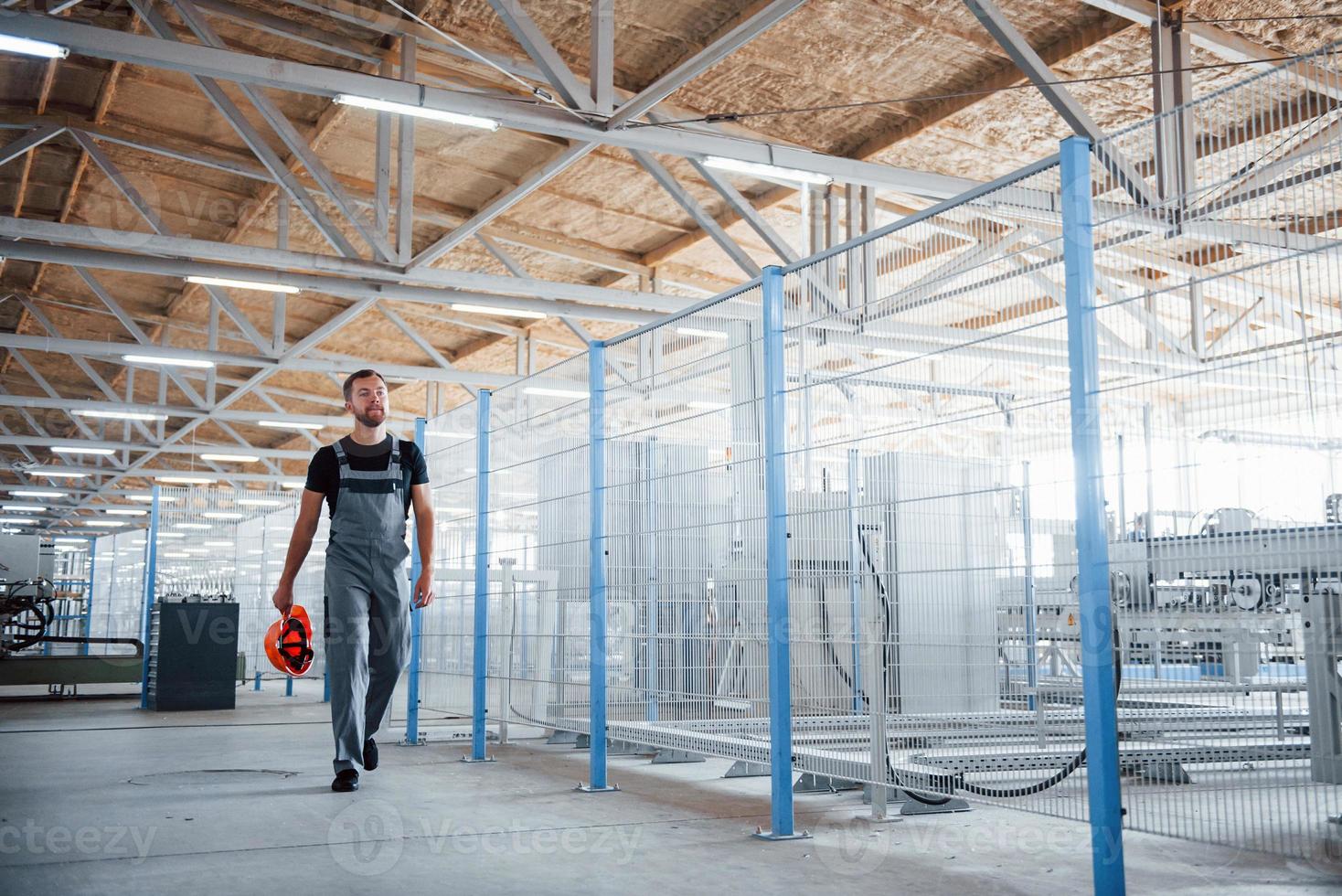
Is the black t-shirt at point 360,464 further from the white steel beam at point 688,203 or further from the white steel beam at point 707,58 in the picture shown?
the white steel beam at point 688,203

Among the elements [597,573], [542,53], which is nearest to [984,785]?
[597,573]

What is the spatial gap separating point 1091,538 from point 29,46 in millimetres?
5993

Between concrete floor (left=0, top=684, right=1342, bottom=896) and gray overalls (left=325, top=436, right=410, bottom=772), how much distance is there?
43cm

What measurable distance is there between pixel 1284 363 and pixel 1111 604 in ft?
2.36

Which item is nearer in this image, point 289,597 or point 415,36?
point 289,597

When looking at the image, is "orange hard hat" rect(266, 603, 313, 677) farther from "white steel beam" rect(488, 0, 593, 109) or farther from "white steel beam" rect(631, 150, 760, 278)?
"white steel beam" rect(631, 150, 760, 278)

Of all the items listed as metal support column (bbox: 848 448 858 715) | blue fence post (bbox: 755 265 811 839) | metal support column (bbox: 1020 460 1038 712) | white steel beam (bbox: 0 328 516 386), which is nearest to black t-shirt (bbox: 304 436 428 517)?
blue fence post (bbox: 755 265 811 839)

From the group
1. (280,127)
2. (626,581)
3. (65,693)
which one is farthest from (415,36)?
(65,693)

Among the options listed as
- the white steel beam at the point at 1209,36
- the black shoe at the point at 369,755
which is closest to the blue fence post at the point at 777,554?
the black shoe at the point at 369,755

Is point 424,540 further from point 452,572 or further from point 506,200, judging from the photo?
point 506,200

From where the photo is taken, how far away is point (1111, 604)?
9.87 feet

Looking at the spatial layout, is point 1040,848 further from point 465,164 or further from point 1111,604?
point 465,164

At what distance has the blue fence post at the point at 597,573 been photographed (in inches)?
204

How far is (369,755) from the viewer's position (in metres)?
5.00
